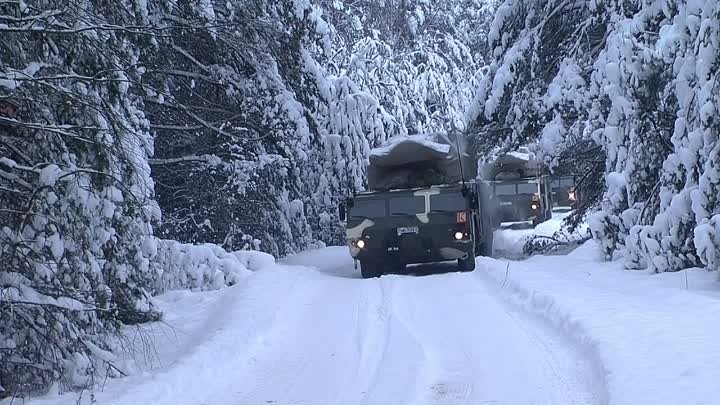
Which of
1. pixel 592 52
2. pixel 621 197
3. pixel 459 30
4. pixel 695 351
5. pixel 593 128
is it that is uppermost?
pixel 459 30

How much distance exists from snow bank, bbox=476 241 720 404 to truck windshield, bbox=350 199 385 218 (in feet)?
9.73

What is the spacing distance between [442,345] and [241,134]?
28.6 ft

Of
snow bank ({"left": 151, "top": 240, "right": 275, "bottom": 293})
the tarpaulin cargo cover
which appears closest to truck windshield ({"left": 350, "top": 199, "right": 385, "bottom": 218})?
the tarpaulin cargo cover

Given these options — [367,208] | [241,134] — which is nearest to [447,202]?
[367,208]

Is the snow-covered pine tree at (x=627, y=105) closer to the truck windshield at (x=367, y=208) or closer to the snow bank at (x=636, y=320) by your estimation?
the snow bank at (x=636, y=320)

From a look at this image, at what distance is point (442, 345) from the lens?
28.1ft

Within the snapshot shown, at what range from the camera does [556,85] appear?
16.3 metres

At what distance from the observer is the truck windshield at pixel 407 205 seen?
16.3 meters

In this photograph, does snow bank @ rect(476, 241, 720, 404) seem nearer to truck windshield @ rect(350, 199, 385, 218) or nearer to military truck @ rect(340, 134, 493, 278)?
military truck @ rect(340, 134, 493, 278)

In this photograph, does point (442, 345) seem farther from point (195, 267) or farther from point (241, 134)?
point (241, 134)

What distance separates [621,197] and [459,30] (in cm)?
2355

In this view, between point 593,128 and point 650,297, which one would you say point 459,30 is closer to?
point 593,128

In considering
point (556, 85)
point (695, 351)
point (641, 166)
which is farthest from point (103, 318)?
point (556, 85)

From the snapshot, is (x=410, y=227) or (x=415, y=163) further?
(x=415, y=163)
